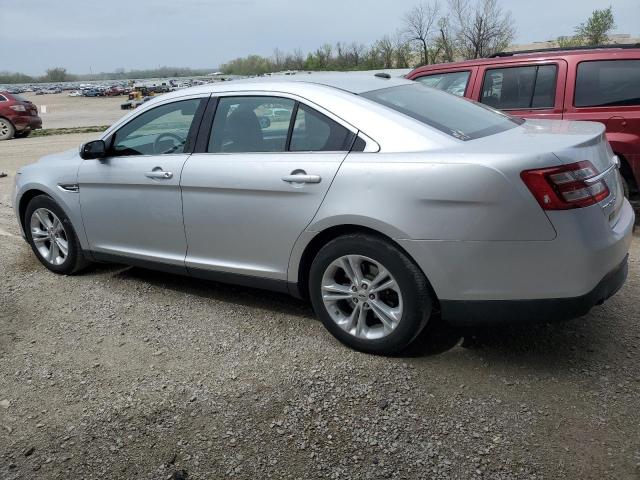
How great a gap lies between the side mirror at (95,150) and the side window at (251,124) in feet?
3.37

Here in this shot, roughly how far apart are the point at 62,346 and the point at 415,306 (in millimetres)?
2310

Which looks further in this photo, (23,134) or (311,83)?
(23,134)

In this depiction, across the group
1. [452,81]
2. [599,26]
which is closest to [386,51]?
[599,26]

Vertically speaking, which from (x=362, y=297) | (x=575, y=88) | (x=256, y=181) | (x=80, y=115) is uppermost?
(x=575, y=88)

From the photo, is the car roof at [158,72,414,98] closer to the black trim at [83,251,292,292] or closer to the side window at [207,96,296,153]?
the side window at [207,96,296,153]

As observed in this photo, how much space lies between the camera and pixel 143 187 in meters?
4.20

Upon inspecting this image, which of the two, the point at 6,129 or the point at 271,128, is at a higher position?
the point at 271,128

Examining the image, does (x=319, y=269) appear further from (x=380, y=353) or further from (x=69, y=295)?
(x=69, y=295)

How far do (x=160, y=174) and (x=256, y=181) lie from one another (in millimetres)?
853

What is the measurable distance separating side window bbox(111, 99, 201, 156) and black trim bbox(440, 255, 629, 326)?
7.28ft

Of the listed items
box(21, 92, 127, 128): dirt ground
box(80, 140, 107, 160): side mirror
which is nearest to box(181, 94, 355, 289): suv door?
box(80, 140, 107, 160): side mirror

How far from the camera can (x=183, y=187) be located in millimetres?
3961

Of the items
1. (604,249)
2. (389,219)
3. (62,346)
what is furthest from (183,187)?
(604,249)

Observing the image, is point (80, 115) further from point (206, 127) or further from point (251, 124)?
point (251, 124)
